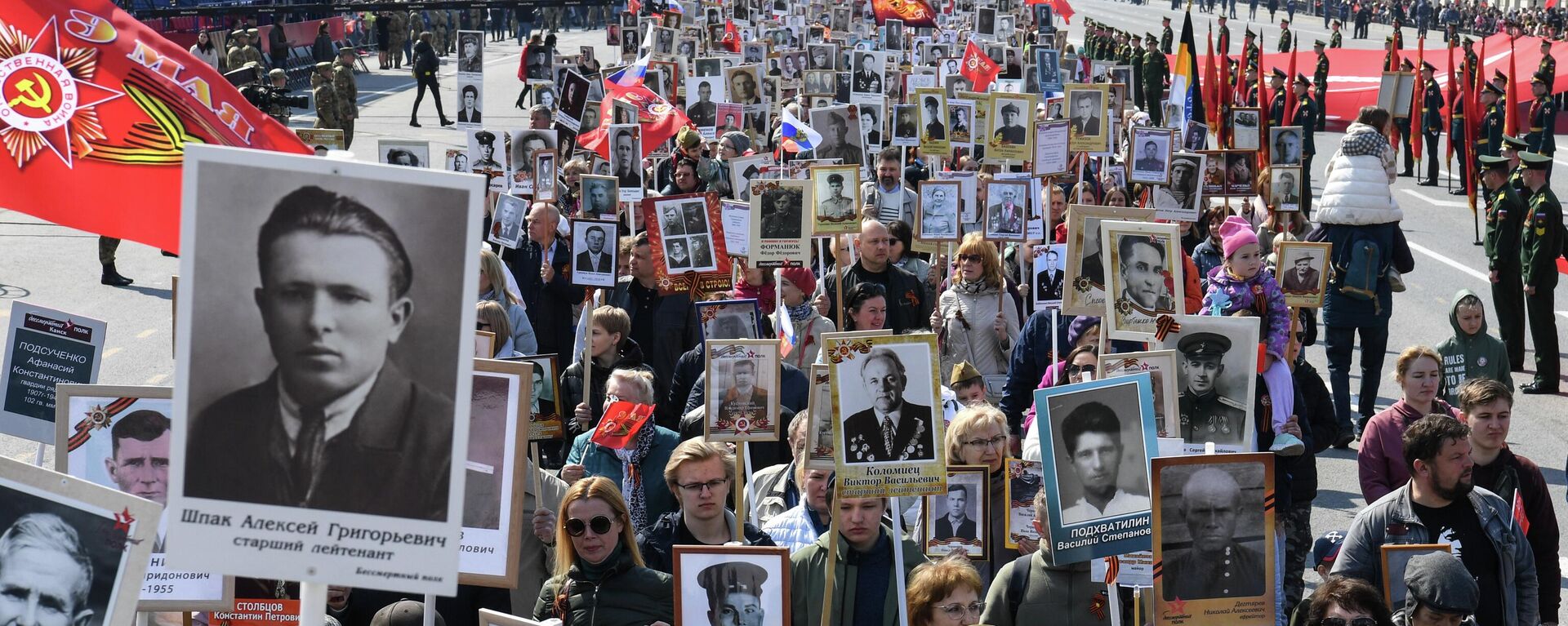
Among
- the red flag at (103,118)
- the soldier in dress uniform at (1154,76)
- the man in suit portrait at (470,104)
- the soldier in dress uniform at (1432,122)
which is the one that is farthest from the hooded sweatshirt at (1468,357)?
the soldier in dress uniform at (1154,76)

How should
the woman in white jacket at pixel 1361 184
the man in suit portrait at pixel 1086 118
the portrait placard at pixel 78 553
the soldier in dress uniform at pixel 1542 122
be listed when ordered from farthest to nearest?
Answer: 1. the soldier in dress uniform at pixel 1542 122
2. the man in suit portrait at pixel 1086 118
3. the woman in white jacket at pixel 1361 184
4. the portrait placard at pixel 78 553

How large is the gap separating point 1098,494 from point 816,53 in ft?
60.6

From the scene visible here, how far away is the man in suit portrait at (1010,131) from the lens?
1438 cm

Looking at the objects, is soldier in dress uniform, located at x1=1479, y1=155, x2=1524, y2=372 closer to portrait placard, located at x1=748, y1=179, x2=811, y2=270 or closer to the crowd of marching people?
the crowd of marching people

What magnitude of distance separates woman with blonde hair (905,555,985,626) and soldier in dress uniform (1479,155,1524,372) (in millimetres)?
9138

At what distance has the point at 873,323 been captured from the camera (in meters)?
8.19

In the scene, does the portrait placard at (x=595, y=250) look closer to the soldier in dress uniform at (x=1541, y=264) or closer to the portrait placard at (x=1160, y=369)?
the portrait placard at (x=1160, y=369)

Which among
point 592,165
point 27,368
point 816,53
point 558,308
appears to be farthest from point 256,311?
point 816,53

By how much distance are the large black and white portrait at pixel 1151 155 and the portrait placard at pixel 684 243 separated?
486 cm

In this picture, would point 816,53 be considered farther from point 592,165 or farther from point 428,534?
point 428,534

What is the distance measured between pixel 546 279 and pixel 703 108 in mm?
7939

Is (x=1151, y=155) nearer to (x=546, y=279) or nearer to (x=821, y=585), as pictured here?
(x=546, y=279)

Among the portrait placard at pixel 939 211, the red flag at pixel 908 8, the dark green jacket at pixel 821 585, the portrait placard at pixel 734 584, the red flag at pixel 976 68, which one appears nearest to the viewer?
the portrait placard at pixel 734 584

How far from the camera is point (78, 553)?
10.3 ft
